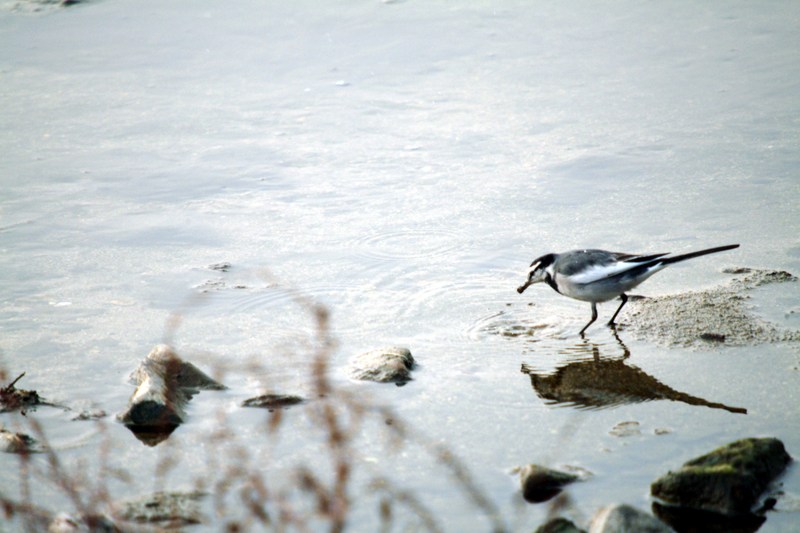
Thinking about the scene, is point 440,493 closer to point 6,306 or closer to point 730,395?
point 730,395

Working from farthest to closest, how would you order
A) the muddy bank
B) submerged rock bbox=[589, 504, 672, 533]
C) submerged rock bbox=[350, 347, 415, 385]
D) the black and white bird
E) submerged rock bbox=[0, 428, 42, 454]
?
the black and white bird
the muddy bank
submerged rock bbox=[350, 347, 415, 385]
submerged rock bbox=[0, 428, 42, 454]
submerged rock bbox=[589, 504, 672, 533]

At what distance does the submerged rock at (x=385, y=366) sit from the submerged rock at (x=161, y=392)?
83 cm

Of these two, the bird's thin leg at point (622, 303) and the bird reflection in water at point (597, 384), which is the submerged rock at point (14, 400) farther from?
the bird's thin leg at point (622, 303)

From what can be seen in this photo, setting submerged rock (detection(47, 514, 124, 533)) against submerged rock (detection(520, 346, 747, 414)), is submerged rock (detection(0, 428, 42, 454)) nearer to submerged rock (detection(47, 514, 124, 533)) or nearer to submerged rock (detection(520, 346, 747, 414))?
submerged rock (detection(47, 514, 124, 533))

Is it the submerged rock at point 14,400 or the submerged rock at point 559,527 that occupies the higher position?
the submerged rock at point 559,527

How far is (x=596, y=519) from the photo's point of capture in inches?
165

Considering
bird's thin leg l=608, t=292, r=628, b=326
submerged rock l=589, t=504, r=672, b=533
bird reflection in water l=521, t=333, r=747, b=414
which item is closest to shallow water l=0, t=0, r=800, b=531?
bird reflection in water l=521, t=333, r=747, b=414

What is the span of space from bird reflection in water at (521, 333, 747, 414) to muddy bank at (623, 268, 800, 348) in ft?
1.20

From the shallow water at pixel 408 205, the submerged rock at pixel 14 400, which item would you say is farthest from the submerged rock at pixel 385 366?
the submerged rock at pixel 14 400

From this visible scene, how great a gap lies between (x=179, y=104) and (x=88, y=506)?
7.63 metres

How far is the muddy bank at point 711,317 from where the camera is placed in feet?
20.4

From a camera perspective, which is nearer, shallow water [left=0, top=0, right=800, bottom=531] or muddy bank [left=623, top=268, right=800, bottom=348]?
shallow water [left=0, top=0, right=800, bottom=531]

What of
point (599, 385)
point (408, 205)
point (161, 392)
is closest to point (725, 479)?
point (599, 385)

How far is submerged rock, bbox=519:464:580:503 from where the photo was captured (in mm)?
4617
